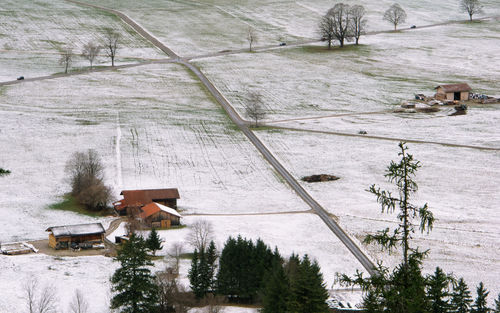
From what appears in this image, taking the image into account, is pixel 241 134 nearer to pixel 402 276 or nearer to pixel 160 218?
pixel 160 218

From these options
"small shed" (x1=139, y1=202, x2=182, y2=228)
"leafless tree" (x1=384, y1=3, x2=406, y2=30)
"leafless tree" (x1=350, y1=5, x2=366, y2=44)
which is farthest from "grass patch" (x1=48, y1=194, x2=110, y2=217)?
"leafless tree" (x1=384, y1=3, x2=406, y2=30)

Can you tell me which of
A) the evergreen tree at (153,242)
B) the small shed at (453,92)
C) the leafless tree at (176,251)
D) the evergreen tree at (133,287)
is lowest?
the evergreen tree at (133,287)

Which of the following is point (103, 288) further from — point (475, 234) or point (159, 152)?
point (159, 152)

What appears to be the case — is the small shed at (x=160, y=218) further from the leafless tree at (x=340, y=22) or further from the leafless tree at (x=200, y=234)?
the leafless tree at (x=340, y=22)

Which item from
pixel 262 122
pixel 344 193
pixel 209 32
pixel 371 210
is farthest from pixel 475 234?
pixel 209 32

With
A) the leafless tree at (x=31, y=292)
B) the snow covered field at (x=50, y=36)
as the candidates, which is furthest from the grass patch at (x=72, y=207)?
the snow covered field at (x=50, y=36)

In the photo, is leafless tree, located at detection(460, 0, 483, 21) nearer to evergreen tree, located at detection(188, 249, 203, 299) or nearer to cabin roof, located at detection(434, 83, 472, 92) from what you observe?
cabin roof, located at detection(434, 83, 472, 92)

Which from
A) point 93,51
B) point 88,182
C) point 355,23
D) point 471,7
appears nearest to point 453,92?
point 355,23

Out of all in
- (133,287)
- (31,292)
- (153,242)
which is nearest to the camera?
(133,287)
